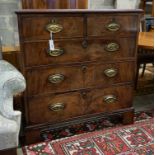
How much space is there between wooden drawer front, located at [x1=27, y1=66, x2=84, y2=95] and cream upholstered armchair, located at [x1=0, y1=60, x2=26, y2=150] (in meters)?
→ 0.31

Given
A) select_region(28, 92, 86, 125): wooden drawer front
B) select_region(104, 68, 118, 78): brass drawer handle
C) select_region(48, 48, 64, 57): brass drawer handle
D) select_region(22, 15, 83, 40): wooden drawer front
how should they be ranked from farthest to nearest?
select_region(104, 68, 118, 78): brass drawer handle → select_region(28, 92, 86, 125): wooden drawer front → select_region(48, 48, 64, 57): brass drawer handle → select_region(22, 15, 83, 40): wooden drawer front

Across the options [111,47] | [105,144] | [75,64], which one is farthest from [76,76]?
[105,144]

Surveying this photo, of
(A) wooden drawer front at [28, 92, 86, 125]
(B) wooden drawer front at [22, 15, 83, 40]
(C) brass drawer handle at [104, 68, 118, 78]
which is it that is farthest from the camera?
(C) brass drawer handle at [104, 68, 118, 78]

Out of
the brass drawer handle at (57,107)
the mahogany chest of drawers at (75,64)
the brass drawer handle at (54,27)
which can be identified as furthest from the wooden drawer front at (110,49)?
the brass drawer handle at (57,107)

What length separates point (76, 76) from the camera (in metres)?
1.67

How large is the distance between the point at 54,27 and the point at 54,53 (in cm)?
18

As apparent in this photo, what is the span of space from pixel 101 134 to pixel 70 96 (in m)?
0.43

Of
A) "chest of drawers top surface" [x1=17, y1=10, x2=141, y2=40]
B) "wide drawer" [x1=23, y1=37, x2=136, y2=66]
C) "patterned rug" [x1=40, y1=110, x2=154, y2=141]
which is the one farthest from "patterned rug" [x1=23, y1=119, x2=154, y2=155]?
"chest of drawers top surface" [x1=17, y1=10, x2=141, y2=40]

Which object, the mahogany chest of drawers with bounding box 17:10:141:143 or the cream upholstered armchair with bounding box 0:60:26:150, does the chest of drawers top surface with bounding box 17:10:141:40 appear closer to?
the mahogany chest of drawers with bounding box 17:10:141:143

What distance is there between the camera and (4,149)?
1199 millimetres

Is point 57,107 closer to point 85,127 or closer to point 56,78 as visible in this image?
point 56,78

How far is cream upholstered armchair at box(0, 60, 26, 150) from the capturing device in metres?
1.17

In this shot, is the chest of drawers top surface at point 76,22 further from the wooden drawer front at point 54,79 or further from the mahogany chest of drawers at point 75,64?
the wooden drawer front at point 54,79

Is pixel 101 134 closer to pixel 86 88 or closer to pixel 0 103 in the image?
pixel 86 88
